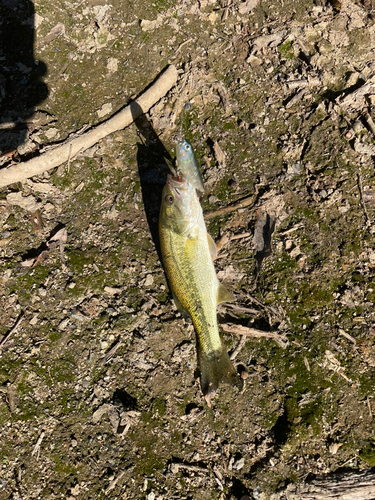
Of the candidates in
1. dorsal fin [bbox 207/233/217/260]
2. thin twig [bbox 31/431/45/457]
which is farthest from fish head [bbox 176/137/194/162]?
thin twig [bbox 31/431/45/457]

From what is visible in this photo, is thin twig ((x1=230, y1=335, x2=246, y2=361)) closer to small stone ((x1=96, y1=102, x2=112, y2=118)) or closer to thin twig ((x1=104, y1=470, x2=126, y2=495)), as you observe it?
thin twig ((x1=104, y1=470, x2=126, y2=495))

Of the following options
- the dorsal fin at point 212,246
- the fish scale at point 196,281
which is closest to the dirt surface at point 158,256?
the dorsal fin at point 212,246

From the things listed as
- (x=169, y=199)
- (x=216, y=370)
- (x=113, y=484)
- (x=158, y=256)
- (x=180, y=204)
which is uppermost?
(x=169, y=199)

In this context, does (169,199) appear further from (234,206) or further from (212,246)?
(234,206)

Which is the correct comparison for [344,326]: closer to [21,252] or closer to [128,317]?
[128,317]

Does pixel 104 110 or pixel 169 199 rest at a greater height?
pixel 104 110

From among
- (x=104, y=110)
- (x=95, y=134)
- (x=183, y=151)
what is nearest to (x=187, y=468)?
(x=183, y=151)

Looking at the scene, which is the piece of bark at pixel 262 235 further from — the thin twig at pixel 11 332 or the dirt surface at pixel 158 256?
the thin twig at pixel 11 332
